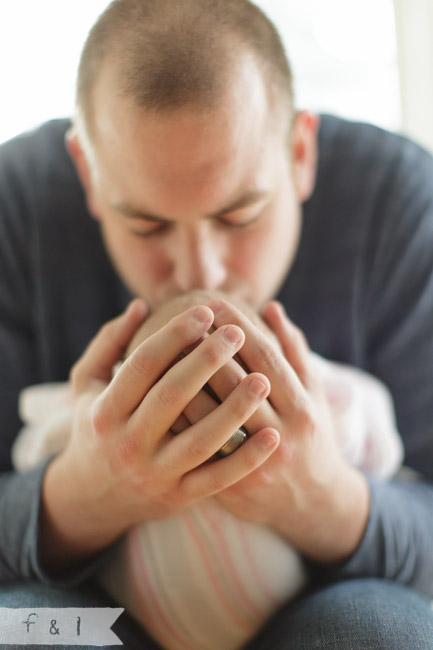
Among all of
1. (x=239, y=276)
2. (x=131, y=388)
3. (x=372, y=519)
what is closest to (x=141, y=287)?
(x=239, y=276)

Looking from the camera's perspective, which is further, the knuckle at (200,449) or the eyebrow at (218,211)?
the eyebrow at (218,211)

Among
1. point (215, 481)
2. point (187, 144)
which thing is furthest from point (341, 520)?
point (187, 144)

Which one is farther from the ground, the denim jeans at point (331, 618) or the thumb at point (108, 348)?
the thumb at point (108, 348)

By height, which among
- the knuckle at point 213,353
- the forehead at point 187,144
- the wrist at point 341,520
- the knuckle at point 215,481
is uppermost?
the forehead at point 187,144

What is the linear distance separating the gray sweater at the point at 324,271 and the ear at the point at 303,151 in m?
0.06

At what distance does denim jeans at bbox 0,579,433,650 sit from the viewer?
632 millimetres

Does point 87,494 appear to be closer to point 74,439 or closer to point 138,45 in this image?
point 74,439

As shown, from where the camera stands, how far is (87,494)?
2.33 ft

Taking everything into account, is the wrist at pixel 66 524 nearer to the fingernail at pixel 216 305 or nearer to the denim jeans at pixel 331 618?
the denim jeans at pixel 331 618

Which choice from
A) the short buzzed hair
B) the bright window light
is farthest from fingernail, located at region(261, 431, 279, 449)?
the bright window light

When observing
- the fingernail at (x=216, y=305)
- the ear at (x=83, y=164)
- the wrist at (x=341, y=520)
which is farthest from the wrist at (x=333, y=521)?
the ear at (x=83, y=164)

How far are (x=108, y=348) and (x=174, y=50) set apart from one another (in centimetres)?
33

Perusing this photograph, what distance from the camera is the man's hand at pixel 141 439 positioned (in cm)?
56

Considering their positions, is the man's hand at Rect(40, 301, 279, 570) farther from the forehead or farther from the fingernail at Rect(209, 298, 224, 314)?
the forehead
